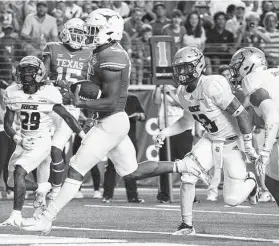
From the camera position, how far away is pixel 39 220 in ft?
26.3

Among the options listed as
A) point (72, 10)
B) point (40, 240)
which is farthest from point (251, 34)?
point (40, 240)

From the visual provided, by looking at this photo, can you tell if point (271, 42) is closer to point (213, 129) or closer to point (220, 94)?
point (213, 129)

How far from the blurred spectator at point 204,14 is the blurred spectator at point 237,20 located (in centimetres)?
31

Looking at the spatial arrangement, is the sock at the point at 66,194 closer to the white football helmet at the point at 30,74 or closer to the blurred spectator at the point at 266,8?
the white football helmet at the point at 30,74

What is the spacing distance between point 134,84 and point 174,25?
1.44 metres

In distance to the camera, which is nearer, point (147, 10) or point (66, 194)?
point (66, 194)

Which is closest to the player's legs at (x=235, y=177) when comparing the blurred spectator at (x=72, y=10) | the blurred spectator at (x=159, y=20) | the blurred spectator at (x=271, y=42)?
the blurred spectator at (x=271, y=42)

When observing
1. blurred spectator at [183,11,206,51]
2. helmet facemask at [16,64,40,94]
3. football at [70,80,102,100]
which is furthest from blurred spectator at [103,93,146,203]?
football at [70,80,102,100]

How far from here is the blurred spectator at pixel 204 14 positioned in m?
17.2

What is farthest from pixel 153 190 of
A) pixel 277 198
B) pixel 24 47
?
pixel 277 198

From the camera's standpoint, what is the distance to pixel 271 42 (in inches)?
630

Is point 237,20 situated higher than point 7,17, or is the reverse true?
point 7,17

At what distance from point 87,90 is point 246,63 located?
155cm

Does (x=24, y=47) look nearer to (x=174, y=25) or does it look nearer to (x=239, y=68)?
(x=174, y=25)
